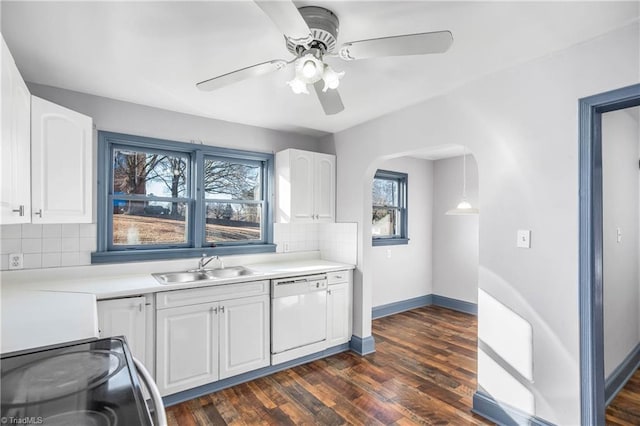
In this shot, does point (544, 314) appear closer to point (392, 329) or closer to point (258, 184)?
point (392, 329)

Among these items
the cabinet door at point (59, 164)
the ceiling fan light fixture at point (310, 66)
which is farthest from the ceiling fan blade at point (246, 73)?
the cabinet door at point (59, 164)

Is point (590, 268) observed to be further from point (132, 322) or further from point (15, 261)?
point (15, 261)

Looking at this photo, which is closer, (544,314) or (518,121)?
(544,314)

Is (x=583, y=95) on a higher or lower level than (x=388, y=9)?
lower

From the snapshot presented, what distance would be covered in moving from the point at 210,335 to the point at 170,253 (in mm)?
906

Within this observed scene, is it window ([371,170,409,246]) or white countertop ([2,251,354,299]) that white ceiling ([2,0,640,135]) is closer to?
white countertop ([2,251,354,299])

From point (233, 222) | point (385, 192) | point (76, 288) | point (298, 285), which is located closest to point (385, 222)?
point (385, 192)

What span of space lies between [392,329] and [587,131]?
311 cm

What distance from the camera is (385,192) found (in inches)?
198

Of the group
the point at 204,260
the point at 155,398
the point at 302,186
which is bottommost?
the point at 155,398

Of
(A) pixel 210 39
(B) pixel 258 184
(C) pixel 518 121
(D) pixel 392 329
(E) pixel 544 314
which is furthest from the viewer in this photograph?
(D) pixel 392 329

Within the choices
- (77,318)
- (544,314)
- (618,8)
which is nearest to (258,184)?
(77,318)

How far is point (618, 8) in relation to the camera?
1.63 metres

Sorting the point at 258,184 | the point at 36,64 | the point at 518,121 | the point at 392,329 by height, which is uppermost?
the point at 36,64
